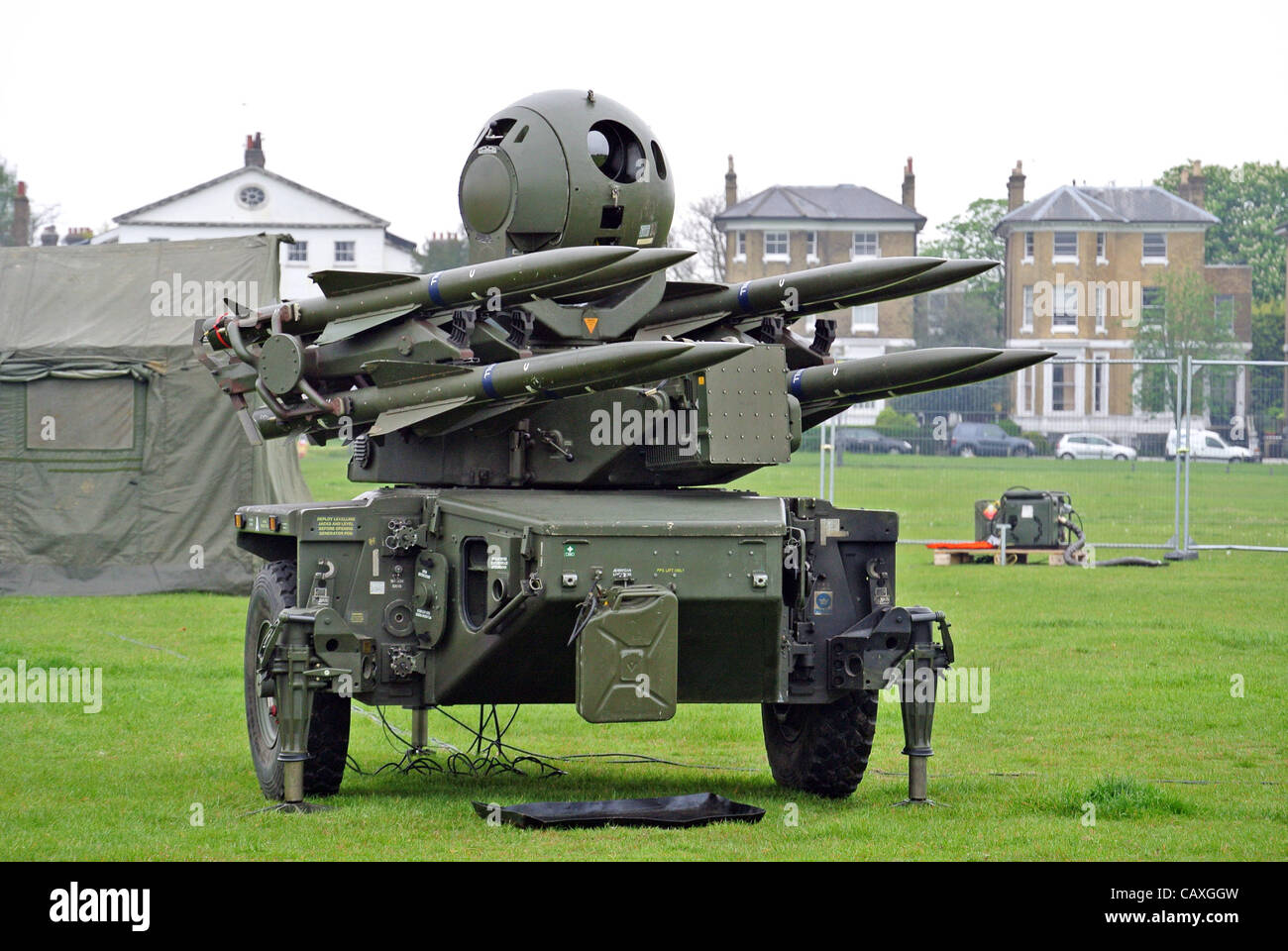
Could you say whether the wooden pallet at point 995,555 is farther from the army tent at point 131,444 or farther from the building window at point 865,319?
the building window at point 865,319

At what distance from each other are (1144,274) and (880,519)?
183ft

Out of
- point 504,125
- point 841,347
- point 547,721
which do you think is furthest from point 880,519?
point 841,347

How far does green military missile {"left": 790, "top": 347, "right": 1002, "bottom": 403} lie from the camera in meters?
9.40

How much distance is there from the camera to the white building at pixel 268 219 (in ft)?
186

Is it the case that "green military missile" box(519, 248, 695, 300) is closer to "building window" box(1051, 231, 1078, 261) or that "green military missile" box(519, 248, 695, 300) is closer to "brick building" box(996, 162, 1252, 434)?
"brick building" box(996, 162, 1252, 434)

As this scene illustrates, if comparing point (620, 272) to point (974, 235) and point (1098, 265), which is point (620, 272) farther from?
point (974, 235)

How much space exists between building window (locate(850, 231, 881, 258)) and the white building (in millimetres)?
16625

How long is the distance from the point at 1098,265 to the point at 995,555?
130 ft

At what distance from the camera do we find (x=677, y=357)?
847cm

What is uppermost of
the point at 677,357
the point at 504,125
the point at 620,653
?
the point at 504,125

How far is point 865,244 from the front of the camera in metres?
64.6

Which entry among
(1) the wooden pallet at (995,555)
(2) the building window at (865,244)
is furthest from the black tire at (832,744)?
(2) the building window at (865,244)

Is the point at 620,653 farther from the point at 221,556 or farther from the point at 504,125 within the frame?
the point at 221,556

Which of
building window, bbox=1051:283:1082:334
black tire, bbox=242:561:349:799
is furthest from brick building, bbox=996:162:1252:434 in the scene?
black tire, bbox=242:561:349:799
